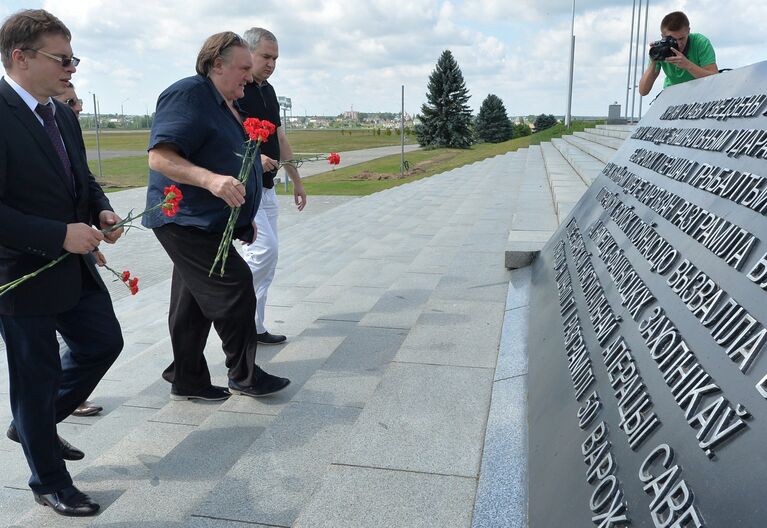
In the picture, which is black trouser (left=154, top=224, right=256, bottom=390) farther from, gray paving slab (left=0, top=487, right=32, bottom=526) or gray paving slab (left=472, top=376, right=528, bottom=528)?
gray paving slab (left=472, top=376, right=528, bottom=528)

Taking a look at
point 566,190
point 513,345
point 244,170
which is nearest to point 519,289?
point 513,345

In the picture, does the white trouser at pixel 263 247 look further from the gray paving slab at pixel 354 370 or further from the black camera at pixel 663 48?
the black camera at pixel 663 48

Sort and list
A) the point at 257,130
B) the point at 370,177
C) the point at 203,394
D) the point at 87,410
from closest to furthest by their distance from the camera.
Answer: the point at 257,130 < the point at 203,394 < the point at 87,410 < the point at 370,177

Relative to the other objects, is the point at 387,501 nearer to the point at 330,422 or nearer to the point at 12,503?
the point at 330,422

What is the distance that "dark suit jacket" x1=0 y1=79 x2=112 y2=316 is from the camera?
241 centimetres

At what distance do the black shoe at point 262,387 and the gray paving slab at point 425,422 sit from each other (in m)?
0.64

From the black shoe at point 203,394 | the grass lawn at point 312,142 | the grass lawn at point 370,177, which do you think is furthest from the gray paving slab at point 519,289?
the grass lawn at point 312,142

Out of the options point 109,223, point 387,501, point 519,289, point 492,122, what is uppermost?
point 492,122

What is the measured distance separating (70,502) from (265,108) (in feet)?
8.21

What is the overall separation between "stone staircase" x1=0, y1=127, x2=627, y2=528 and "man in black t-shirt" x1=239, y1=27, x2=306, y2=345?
43 cm

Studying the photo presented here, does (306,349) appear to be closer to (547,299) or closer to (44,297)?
(547,299)

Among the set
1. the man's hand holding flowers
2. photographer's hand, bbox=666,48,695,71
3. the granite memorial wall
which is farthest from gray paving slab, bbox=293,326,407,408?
photographer's hand, bbox=666,48,695,71

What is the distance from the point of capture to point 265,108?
4.16m

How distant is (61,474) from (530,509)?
→ 179cm
